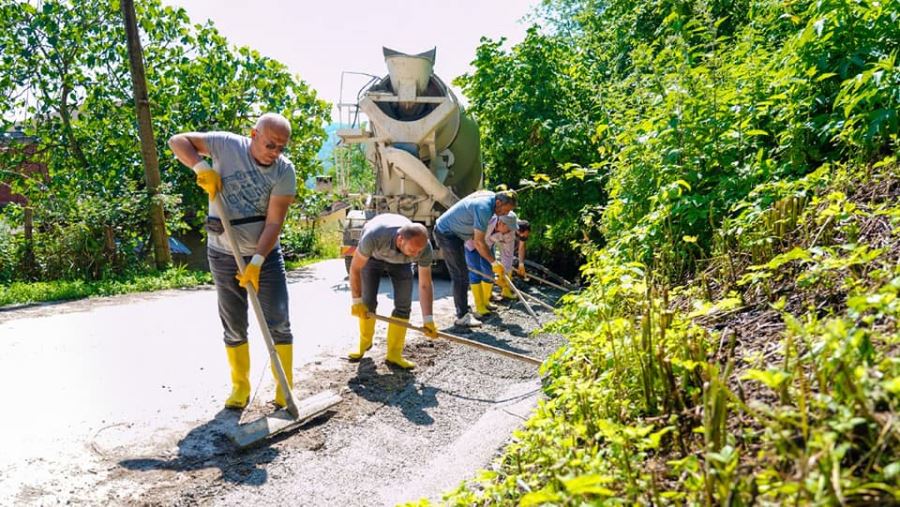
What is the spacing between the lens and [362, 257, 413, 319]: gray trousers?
506 cm

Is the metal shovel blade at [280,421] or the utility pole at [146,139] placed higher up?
the utility pole at [146,139]

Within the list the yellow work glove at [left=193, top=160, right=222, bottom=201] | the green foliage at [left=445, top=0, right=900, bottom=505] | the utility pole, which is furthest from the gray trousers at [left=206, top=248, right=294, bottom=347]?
the utility pole

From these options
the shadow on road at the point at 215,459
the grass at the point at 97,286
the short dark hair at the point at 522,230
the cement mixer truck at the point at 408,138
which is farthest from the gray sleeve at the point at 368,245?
the grass at the point at 97,286

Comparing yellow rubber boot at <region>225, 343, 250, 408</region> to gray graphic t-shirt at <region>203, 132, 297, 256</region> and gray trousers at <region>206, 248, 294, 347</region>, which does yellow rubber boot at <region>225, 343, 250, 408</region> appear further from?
gray graphic t-shirt at <region>203, 132, 297, 256</region>

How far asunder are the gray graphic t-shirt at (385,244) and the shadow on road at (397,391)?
3.09ft

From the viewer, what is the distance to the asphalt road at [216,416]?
2.93 m

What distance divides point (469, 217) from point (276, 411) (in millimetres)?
3434

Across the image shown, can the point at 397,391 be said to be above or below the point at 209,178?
below

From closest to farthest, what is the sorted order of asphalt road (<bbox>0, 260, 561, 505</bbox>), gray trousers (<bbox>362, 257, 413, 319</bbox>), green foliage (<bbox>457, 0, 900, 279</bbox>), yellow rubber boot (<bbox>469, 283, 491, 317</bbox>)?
green foliage (<bbox>457, 0, 900, 279</bbox>) → asphalt road (<bbox>0, 260, 561, 505</bbox>) → gray trousers (<bbox>362, 257, 413, 319</bbox>) → yellow rubber boot (<bbox>469, 283, 491, 317</bbox>)

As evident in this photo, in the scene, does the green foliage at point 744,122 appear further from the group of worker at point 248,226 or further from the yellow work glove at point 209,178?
the yellow work glove at point 209,178

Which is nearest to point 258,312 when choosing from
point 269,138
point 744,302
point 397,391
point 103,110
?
point 269,138

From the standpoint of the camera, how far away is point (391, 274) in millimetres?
5117

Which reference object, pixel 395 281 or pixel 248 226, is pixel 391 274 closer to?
pixel 395 281

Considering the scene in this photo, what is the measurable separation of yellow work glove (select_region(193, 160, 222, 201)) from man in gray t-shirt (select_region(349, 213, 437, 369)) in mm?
1363
